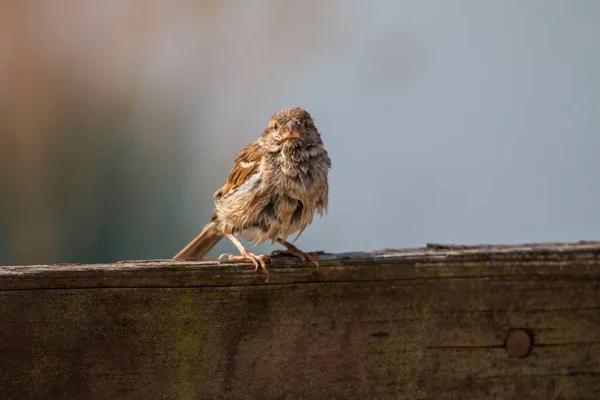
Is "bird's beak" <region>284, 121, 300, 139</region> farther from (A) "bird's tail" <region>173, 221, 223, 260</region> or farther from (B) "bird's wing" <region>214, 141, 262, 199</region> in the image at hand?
(A) "bird's tail" <region>173, 221, 223, 260</region>

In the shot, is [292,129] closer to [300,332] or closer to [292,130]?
[292,130]

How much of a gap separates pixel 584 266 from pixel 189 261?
0.87 metres

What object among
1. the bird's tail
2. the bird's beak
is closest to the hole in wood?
the bird's beak

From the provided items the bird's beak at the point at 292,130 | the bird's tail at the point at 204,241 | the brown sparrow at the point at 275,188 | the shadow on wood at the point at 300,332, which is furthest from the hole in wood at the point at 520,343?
the bird's tail at the point at 204,241

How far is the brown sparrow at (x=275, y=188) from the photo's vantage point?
2.44 meters

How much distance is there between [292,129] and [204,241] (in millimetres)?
539

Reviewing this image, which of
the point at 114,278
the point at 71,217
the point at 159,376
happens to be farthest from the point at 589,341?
the point at 71,217

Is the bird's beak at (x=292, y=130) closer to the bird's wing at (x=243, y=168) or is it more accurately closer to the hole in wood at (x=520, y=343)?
the bird's wing at (x=243, y=168)

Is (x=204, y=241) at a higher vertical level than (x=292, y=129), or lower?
lower

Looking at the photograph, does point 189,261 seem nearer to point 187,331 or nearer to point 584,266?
point 187,331

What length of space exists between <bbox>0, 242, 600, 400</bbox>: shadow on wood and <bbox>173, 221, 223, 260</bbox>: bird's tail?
39.5 inches

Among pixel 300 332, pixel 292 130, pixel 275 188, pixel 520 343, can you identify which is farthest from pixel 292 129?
pixel 520 343

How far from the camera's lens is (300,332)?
63.5 inches

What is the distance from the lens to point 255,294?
5.34 feet
